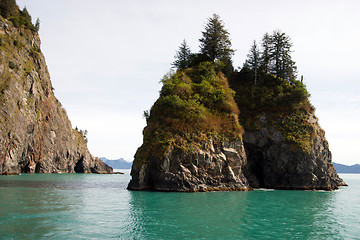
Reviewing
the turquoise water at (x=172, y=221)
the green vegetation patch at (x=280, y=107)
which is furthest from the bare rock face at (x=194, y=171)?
the green vegetation patch at (x=280, y=107)

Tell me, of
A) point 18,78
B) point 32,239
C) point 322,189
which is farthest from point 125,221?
point 18,78

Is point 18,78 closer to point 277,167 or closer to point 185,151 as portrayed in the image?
point 185,151

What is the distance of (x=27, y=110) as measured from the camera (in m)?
88.4

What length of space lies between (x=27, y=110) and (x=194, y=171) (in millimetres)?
69846

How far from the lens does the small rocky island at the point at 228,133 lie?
4509 cm

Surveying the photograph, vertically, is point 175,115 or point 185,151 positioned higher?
point 175,115

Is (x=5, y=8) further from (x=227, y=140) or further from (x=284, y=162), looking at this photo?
(x=284, y=162)

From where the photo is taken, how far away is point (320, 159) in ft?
181

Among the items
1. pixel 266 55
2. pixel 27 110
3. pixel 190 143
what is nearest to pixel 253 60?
pixel 266 55

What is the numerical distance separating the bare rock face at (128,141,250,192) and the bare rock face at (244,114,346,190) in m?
9.20

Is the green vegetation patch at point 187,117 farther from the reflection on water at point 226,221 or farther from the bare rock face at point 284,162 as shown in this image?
the reflection on water at point 226,221

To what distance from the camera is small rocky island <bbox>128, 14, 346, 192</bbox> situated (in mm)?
45094

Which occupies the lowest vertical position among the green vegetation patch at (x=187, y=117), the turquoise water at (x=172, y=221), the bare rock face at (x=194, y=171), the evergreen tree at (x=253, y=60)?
the turquoise water at (x=172, y=221)

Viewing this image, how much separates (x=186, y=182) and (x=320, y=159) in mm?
30382
